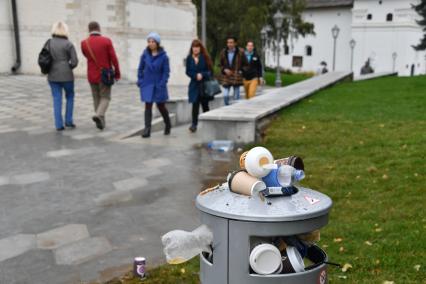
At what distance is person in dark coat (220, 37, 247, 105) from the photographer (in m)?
11.3

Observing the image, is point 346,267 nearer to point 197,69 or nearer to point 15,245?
point 15,245

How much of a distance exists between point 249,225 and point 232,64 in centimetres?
918

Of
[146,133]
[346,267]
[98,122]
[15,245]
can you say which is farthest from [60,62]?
[346,267]

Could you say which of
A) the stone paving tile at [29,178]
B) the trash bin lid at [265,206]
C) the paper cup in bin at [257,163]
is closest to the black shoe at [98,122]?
the stone paving tile at [29,178]

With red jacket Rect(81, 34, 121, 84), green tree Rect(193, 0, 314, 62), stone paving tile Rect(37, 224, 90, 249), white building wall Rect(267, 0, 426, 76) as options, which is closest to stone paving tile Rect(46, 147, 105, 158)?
red jacket Rect(81, 34, 121, 84)

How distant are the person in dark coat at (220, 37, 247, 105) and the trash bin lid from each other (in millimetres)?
8807

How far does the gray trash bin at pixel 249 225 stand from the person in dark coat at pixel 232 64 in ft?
29.1

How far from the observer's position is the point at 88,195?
602cm

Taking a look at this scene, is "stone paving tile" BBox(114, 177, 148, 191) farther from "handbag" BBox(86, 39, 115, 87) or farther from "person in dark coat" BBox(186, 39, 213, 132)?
"person in dark coat" BBox(186, 39, 213, 132)

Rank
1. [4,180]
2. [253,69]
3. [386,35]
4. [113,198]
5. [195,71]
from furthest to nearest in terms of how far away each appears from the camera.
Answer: [386,35] < [253,69] < [195,71] < [4,180] < [113,198]

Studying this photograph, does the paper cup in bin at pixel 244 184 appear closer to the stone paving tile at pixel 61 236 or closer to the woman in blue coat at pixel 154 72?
the stone paving tile at pixel 61 236

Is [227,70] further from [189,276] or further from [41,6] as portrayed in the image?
[41,6]

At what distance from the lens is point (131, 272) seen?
13.2 feet

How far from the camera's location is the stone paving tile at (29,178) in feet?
21.4
